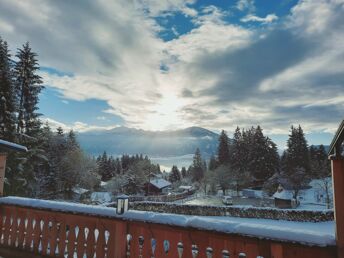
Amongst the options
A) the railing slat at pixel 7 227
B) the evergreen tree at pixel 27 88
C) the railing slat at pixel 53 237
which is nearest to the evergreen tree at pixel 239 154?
the evergreen tree at pixel 27 88

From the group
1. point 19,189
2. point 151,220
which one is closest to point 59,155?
point 19,189

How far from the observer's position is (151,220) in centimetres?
254

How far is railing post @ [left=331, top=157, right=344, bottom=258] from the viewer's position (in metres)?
1.80

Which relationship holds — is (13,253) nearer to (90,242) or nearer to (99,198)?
(90,242)

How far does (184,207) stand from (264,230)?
2026 cm

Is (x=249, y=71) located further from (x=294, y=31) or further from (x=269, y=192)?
(x=269, y=192)

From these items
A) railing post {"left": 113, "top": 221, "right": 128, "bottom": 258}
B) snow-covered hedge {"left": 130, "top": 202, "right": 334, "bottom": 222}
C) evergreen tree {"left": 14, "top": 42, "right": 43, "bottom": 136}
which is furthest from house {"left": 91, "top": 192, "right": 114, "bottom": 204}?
railing post {"left": 113, "top": 221, "right": 128, "bottom": 258}

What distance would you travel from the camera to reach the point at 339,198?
190 centimetres

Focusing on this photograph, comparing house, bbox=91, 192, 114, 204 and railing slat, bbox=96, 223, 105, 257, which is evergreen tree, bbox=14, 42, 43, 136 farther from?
railing slat, bbox=96, 223, 105, 257

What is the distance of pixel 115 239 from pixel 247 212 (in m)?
18.8

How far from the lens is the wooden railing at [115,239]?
207 centimetres

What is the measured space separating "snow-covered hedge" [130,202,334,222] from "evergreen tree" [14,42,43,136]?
10666mm

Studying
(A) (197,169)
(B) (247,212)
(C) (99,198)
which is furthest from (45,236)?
(A) (197,169)

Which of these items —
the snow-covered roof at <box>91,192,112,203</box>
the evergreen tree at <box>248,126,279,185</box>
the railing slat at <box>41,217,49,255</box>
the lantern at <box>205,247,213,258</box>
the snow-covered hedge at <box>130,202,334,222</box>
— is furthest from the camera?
the evergreen tree at <box>248,126,279,185</box>
